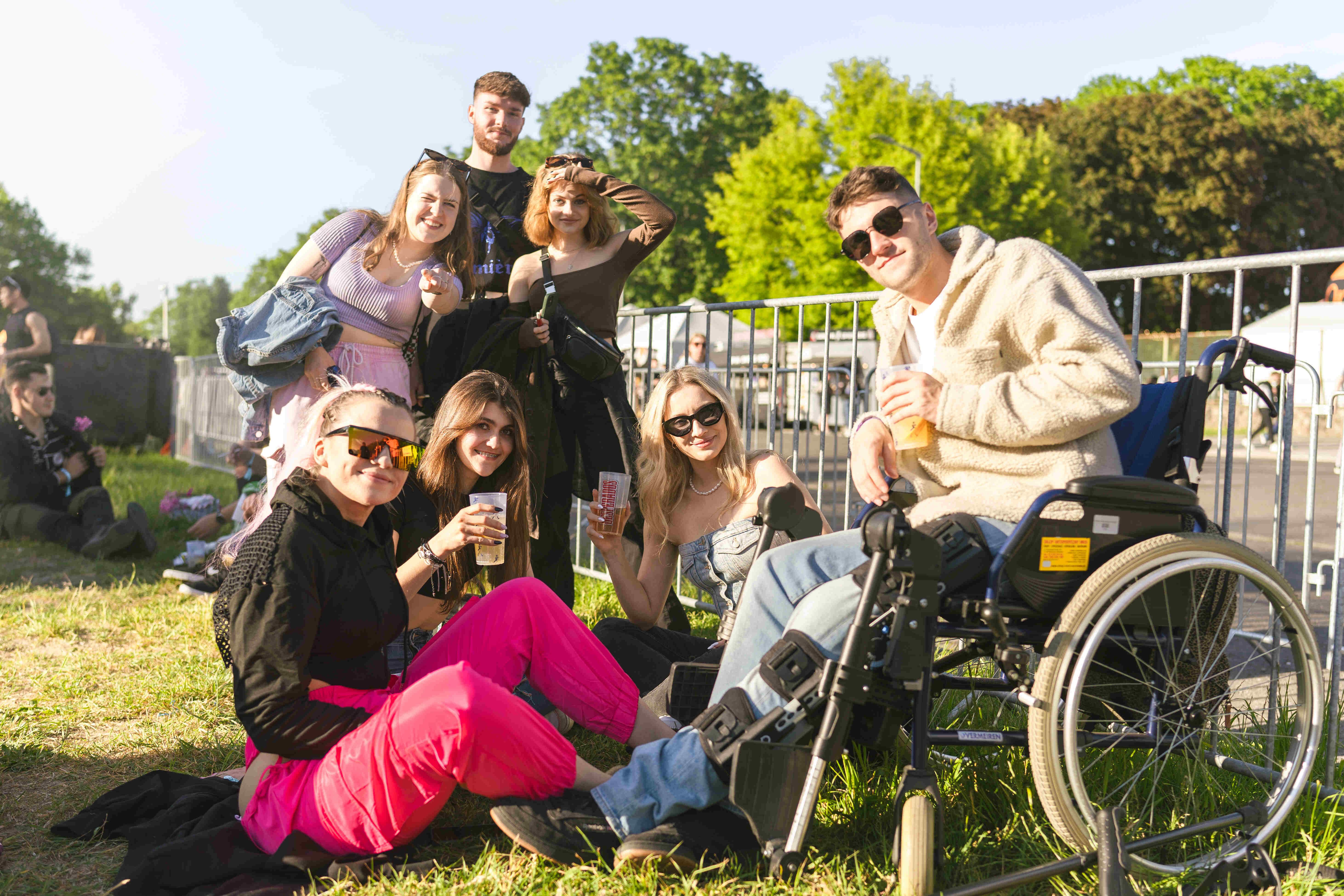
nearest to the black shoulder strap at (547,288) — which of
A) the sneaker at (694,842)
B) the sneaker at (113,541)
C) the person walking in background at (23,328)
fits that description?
the sneaker at (694,842)

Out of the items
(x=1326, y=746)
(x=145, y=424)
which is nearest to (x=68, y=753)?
(x=1326, y=746)

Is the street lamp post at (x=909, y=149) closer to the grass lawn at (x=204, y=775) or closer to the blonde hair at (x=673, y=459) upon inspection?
the grass lawn at (x=204, y=775)

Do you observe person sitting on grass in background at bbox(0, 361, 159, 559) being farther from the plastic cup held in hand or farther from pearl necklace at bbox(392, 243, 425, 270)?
the plastic cup held in hand

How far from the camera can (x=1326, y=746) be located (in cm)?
303

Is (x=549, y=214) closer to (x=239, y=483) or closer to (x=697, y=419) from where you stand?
(x=697, y=419)

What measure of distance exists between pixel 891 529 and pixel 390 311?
9.00ft

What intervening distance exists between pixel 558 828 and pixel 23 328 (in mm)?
9288

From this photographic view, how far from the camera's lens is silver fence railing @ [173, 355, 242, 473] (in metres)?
13.9

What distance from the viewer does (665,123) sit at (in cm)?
3894

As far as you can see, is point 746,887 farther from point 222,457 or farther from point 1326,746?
point 222,457

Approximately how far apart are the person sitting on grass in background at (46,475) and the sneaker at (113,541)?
108 millimetres

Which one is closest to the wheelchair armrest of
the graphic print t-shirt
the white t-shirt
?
the white t-shirt

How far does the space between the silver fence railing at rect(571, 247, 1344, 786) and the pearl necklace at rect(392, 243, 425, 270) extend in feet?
4.54

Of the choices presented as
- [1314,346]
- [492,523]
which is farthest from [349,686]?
[1314,346]
